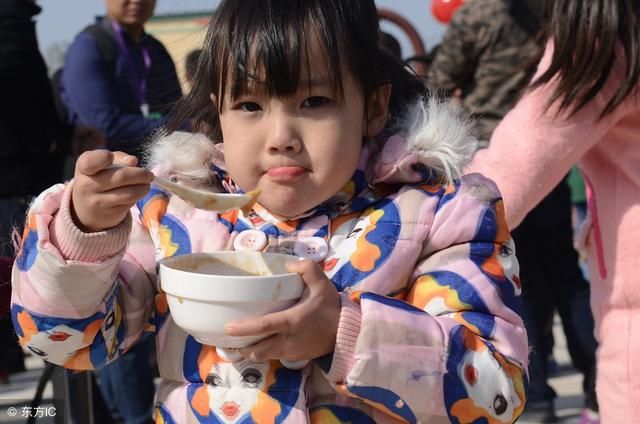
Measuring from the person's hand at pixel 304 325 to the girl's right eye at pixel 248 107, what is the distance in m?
0.32

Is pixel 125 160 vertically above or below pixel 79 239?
above

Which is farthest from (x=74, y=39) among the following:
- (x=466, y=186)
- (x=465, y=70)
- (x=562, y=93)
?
(x=466, y=186)

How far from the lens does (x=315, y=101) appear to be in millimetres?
1715

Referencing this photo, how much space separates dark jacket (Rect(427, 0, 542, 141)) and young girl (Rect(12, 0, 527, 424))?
2344 mm

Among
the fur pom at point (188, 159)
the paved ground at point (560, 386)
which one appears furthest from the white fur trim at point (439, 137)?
the paved ground at point (560, 386)

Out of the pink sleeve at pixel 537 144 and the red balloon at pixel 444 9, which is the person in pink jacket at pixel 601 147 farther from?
the red balloon at pixel 444 9

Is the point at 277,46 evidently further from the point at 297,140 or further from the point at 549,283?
the point at 549,283

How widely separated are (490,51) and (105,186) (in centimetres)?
294

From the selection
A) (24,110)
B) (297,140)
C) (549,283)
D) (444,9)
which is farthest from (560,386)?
(297,140)

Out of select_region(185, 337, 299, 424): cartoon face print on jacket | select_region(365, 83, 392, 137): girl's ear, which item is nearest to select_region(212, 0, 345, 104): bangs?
select_region(365, 83, 392, 137): girl's ear

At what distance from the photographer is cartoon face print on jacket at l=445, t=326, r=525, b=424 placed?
160 cm

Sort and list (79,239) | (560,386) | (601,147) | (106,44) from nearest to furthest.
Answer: (79,239) → (601,147) → (106,44) → (560,386)

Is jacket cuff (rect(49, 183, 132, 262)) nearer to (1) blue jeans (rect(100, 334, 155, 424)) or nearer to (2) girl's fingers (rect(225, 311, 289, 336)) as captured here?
(2) girl's fingers (rect(225, 311, 289, 336))

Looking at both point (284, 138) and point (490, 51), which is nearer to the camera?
point (284, 138)
